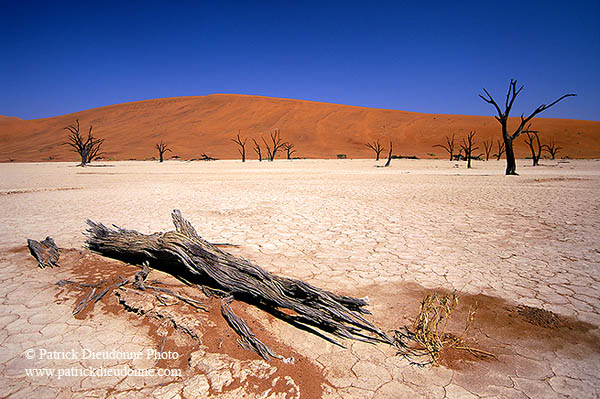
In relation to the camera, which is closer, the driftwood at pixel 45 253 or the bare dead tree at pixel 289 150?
the driftwood at pixel 45 253

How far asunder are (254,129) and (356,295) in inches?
2109

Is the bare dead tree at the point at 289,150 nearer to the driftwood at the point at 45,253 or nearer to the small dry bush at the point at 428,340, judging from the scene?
the driftwood at the point at 45,253

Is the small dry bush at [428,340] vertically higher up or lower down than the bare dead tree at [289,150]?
lower down

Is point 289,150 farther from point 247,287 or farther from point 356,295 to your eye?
point 247,287

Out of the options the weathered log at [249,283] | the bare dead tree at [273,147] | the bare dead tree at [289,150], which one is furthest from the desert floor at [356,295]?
the bare dead tree at [289,150]

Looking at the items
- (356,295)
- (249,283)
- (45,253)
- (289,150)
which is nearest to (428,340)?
(356,295)

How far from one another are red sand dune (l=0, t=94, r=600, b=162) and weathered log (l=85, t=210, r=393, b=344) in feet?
123

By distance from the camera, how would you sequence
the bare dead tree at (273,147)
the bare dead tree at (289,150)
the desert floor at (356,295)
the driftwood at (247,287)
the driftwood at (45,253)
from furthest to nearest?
the bare dead tree at (289,150) → the bare dead tree at (273,147) → the driftwood at (45,253) → the driftwood at (247,287) → the desert floor at (356,295)

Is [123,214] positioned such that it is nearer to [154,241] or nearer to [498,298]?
[154,241]

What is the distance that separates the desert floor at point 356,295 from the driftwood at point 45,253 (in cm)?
10

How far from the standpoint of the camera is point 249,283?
2719mm

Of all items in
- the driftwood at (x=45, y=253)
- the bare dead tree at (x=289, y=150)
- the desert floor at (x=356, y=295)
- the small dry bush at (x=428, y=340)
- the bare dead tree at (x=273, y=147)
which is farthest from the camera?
the bare dead tree at (x=289, y=150)

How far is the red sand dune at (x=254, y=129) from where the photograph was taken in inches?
1722

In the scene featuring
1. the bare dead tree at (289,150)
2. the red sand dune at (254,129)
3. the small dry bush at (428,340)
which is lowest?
the small dry bush at (428,340)
